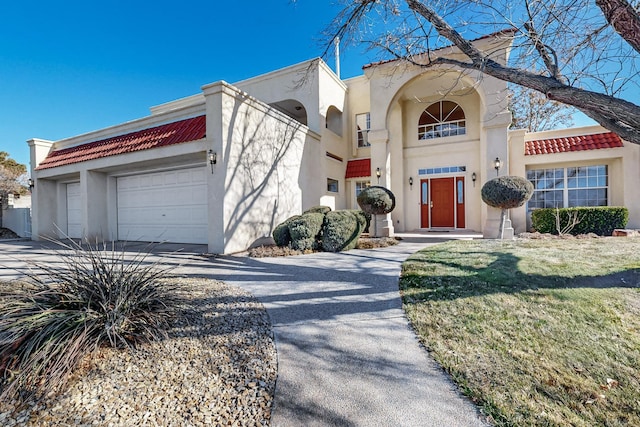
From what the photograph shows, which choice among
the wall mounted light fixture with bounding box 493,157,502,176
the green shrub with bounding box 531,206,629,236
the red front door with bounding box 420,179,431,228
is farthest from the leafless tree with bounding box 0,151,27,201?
the green shrub with bounding box 531,206,629,236

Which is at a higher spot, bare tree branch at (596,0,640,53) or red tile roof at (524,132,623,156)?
red tile roof at (524,132,623,156)

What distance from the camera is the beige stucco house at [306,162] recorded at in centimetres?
818

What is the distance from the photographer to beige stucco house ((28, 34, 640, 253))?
818 cm

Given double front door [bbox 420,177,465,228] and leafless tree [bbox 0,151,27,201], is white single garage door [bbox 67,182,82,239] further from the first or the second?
double front door [bbox 420,177,465,228]

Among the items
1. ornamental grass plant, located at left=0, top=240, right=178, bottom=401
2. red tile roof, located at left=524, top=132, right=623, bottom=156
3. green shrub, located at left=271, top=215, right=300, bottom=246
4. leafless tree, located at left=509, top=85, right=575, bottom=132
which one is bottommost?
ornamental grass plant, located at left=0, top=240, right=178, bottom=401

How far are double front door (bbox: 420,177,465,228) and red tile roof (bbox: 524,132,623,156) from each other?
9.43 ft

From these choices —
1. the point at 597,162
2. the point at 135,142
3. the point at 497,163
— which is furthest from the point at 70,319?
the point at 597,162

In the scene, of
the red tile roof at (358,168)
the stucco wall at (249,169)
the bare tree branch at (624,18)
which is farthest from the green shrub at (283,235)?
the bare tree branch at (624,18)

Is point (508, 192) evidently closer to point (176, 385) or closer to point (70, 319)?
point (176, 385)

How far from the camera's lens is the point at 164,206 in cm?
1001

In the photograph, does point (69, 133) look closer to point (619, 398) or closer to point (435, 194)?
point (435, 194)

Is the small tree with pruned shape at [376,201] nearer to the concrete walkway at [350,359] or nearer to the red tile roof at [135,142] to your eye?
the concrete walkway at [350,359]

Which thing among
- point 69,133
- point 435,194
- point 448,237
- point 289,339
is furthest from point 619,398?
point 69,133

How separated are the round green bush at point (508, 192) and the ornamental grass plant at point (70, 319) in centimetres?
922
